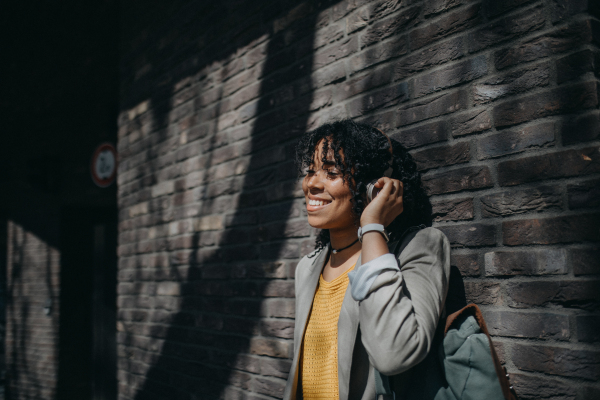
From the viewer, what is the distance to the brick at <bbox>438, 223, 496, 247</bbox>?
1.66m

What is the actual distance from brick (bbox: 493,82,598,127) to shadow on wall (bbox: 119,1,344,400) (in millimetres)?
1093

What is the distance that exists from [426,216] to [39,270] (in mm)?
5666

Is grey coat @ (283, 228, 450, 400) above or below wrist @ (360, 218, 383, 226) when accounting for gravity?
below

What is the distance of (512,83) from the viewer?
1.63 meters

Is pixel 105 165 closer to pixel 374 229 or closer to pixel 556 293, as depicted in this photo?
pixel 374 229

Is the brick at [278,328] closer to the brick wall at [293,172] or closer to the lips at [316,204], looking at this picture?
the brick wall at [293,172]

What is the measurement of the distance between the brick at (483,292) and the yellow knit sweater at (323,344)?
1.54 feet

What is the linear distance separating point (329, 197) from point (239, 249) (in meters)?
1.17

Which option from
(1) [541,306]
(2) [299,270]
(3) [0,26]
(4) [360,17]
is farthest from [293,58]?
(3) [0,26]

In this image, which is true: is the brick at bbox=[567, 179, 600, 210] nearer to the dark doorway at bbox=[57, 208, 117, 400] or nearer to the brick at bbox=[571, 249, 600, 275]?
the brick at bbox=[571, 249, 600, 275]

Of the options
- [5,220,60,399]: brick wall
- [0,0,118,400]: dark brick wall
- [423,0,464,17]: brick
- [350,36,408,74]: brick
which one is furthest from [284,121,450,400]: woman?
[5,220,60,399]: brick wall

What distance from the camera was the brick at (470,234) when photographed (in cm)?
166

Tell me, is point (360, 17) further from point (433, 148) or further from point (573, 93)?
point (573, 93)

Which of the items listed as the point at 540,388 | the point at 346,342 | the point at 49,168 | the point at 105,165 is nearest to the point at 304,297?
the point at 346,342
